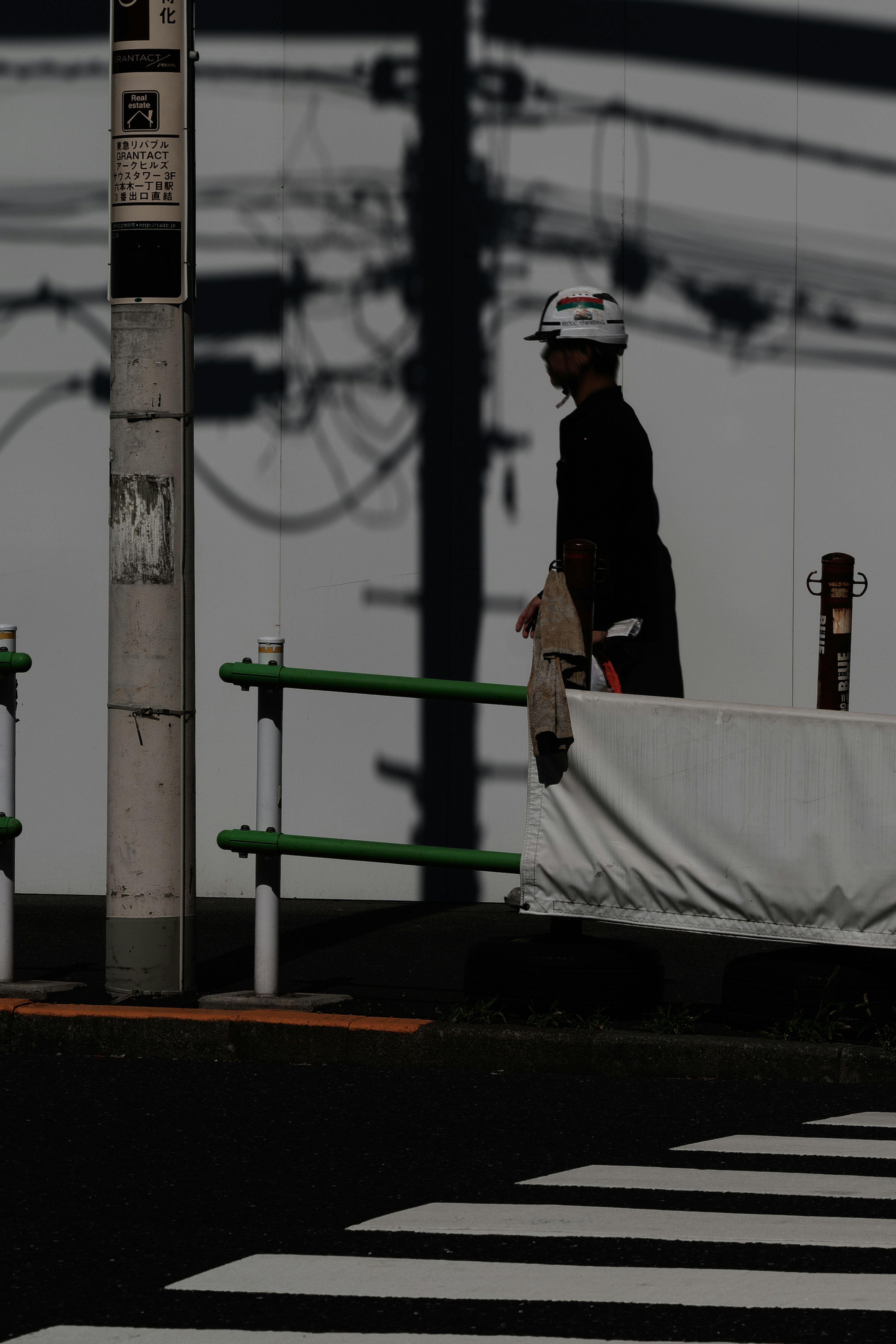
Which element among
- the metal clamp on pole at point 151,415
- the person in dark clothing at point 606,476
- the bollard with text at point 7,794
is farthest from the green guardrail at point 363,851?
the metal clamp on pole at point 151,415

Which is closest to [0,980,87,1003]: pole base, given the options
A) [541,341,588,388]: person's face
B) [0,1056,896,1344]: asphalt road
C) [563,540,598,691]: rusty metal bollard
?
[0,1056,896,1344]: asphalt road

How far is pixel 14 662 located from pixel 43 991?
1.15 m

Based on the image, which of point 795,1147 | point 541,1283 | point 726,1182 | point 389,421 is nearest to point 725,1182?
point 726,1182

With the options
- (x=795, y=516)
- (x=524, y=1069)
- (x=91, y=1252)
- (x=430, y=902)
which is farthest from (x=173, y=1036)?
(x=795, y=516)

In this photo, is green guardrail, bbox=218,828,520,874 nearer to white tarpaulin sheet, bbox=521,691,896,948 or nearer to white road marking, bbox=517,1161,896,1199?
white tarpaulin sheet, bbox=521,691,896,948

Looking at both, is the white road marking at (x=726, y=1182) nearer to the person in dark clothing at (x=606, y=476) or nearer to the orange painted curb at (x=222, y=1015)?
the orange painted curb at (x=222, y=1015)

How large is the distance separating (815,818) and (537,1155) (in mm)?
1604

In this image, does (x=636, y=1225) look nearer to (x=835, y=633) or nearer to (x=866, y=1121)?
(x=866, y=1121)

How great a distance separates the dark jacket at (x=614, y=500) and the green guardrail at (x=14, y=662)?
77.8 inches

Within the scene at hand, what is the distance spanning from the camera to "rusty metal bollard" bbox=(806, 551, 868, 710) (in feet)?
22.5

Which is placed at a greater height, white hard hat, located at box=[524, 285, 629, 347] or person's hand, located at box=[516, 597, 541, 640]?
white hard hat, located at box=[524, 285, 629, 347]

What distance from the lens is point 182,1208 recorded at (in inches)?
191

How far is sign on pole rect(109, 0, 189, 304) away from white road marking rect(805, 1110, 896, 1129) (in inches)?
138

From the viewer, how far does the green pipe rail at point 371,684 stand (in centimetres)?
661
